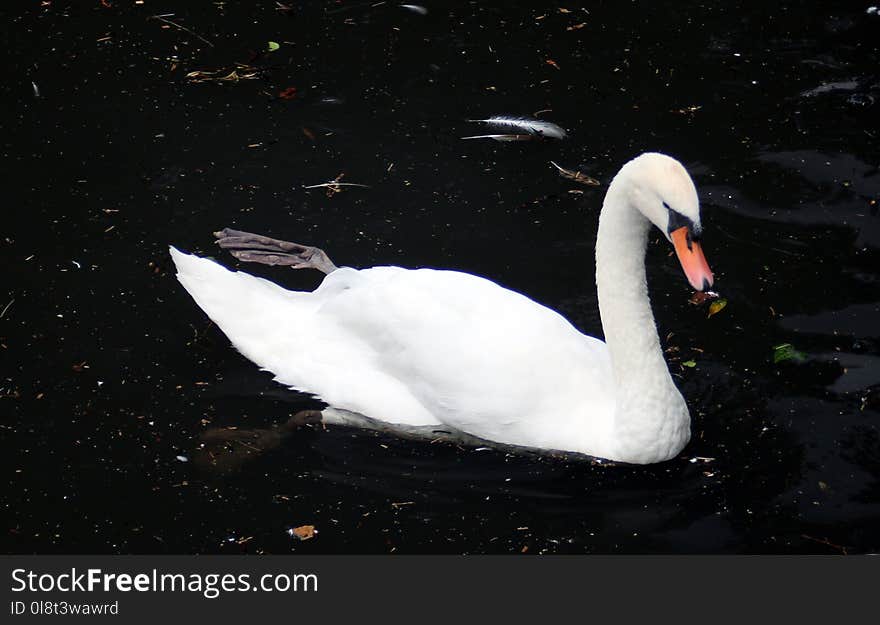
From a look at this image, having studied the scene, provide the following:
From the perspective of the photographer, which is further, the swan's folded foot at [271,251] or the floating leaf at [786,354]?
the swan's folded foot at [271,251]

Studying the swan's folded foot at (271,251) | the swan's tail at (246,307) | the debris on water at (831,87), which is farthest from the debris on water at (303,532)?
the debris on water at (831,87)

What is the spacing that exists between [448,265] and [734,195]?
5.50 feet

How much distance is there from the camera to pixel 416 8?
27.8 feet

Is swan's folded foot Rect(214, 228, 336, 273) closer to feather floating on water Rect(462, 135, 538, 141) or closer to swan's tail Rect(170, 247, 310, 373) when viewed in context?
swan's tail Rect(170, 247, 310, 373)

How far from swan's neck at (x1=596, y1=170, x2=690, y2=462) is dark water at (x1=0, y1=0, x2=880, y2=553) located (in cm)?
18

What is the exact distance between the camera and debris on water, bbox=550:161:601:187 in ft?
23.0

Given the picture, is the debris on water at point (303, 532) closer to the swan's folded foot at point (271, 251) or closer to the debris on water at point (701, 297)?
the swan's folded foot at point (271, 251)

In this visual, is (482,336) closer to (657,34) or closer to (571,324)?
(571,324)

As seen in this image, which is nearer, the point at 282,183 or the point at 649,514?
the point at 649,514

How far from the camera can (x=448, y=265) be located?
6.50 metres

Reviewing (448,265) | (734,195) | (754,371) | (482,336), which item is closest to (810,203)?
(734,195)

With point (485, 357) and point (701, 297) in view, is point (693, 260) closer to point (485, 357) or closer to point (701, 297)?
point (485, 357)

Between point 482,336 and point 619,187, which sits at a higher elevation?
point 619,187

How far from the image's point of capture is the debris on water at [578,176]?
7016mm
